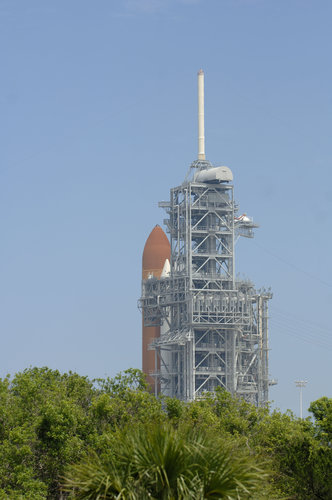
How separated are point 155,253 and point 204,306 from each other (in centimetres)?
1920

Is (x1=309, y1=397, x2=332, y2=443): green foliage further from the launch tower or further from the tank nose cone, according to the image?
the tank nose cone

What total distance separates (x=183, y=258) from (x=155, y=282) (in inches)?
264

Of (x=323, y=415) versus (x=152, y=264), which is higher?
(x=152, y=264)

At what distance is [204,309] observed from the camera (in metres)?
143

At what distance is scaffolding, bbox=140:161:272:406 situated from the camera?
14225 cm

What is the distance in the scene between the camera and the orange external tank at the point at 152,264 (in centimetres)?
15550

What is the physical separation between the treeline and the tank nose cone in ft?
252

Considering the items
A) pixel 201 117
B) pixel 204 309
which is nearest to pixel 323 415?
pixel 204 309

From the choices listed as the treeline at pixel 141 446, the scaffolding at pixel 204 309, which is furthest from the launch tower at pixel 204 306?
the treeline at pixel 141 446

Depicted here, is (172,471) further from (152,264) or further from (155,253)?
(155,253)

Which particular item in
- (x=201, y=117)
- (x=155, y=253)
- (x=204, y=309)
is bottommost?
(x=204, y=309)

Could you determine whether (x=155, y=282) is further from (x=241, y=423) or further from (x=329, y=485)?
(x=329, y=485)

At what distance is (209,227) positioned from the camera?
485 ft

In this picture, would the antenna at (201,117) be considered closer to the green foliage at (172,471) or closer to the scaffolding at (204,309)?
the scaffolding at (204,309)
